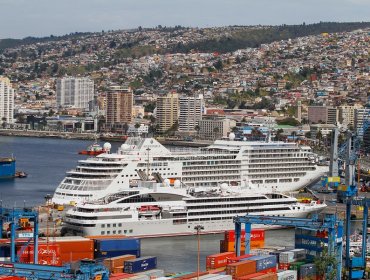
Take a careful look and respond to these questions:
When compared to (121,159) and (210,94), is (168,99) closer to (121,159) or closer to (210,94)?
(210,94)

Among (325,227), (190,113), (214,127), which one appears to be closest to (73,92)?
(190,113)

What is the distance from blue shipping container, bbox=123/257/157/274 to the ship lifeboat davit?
680 centimetres

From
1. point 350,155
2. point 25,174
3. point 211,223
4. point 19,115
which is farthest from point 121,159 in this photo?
point 19,115

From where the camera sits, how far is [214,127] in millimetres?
Answer: 76500

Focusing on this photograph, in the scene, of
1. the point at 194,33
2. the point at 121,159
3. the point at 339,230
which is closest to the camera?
the point at 339,230

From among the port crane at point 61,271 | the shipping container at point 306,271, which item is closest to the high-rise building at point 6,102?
the shipping container at point 306,271

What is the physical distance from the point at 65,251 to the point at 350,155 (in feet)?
57.8

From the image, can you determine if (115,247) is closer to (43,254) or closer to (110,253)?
(110,253)

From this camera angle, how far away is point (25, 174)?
45969 mm

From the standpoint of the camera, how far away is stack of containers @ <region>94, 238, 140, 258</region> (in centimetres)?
2378

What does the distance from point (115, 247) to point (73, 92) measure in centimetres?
7858

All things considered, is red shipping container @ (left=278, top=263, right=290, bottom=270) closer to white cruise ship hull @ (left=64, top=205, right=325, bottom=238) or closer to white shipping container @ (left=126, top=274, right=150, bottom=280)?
white shipping container @ (left=126, top=274, right=150, bottom=280)

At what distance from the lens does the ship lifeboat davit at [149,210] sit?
2845cm

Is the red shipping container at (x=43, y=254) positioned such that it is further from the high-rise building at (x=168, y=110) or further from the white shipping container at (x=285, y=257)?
the high-rise building at (x=168, y=110)
